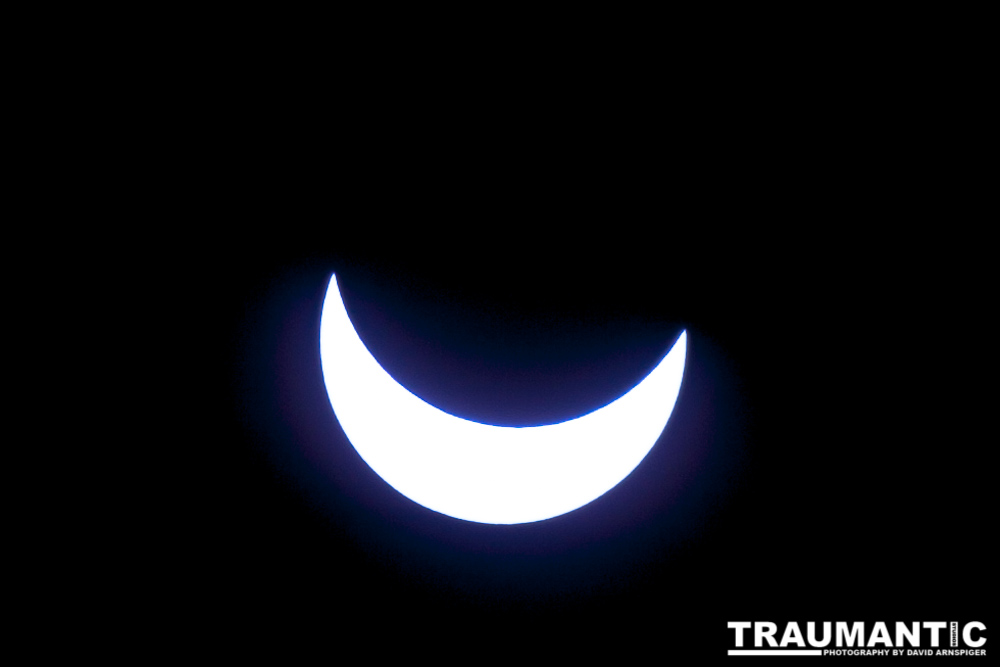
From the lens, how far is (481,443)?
4.85 feet

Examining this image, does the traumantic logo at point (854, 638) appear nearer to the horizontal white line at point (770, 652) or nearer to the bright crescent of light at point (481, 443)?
the horizontal white line at point (770, 652)

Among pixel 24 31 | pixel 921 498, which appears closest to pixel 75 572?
pixel 24 31

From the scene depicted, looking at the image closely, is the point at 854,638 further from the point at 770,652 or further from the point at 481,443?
the point at 481,443

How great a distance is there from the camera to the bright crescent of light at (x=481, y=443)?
144 cm

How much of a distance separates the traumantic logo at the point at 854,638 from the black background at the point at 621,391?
1.7 inches

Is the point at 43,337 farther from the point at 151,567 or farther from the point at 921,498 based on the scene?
the point at 921,498

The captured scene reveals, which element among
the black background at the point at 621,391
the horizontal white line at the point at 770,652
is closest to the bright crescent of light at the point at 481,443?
the black background at the point at 621,391

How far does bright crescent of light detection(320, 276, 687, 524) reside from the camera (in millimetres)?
1441

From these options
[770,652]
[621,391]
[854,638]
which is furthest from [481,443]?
[854,638]

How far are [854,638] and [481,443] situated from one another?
126 centimetres

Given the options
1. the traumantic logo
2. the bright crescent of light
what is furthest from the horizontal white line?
the bright crescent of light

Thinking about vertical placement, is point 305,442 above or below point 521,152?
below

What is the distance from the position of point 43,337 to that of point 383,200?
1108 millimetres

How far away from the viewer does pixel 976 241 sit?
1.58 metres
